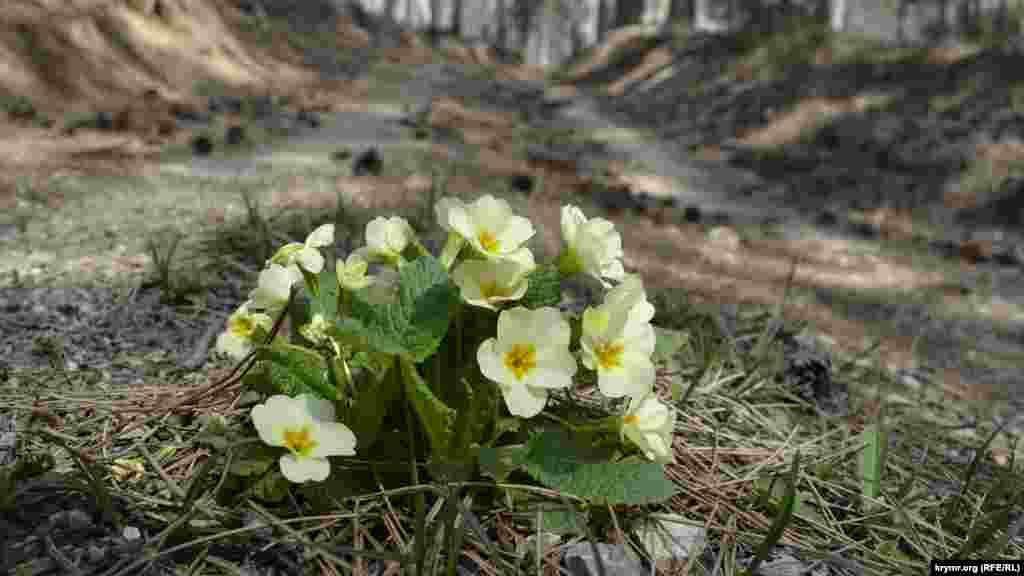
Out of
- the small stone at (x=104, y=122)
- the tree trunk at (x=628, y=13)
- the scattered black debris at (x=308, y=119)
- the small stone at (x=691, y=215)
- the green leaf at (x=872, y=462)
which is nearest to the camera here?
the green leaf at (x=872, y=462)

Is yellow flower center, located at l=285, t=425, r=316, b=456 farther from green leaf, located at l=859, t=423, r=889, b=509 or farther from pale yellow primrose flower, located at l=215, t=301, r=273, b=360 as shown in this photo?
green leaf, located at l=859, t=423, r=889, b=509

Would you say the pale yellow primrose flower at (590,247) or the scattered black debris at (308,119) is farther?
the scattered black debris at (308,119)

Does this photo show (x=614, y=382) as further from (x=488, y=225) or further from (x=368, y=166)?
(x=368, y=166)

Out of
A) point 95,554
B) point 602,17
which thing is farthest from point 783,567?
point 602,17

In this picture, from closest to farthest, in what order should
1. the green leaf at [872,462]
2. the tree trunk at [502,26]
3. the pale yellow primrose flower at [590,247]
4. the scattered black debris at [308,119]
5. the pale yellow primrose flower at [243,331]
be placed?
the pale yellow primrose flower at [590,247] < the pale yellow primrose flower at [243,331] < the green leaf at [872,462] < the scattered black debris at [308,119] < the tree trunk at [502,26]

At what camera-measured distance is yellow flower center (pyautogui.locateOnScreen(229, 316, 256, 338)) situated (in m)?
1.47

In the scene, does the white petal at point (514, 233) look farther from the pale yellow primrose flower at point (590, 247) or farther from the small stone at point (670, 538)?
the small stone at point (670, 538)

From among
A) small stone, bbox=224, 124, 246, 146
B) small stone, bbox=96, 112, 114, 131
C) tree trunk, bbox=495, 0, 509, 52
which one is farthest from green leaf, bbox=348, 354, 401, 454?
tree trunk, bbox=495, 0, 509, 52

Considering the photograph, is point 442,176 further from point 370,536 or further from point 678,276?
point 370,536

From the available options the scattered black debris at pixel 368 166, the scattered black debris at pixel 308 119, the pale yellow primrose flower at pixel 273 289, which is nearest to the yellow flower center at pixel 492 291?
the pale yellow primrose flower at pixel 273 289

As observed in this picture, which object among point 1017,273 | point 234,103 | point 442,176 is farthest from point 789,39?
point 442,176

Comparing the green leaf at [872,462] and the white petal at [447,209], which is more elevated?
the white petal at [447,209]

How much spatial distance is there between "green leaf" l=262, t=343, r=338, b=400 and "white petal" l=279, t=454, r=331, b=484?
0.15 metres

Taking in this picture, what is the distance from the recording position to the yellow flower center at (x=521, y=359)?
1.19 metres
